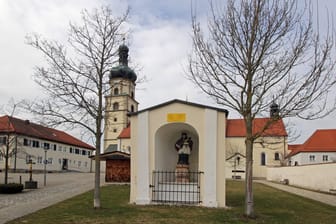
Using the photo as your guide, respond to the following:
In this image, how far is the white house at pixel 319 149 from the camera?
51.7 m

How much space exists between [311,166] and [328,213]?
16.3 meters

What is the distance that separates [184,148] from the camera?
17266 mm

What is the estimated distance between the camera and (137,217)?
1164 cm

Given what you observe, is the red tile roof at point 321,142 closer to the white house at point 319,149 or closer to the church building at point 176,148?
the white house at point 319,149

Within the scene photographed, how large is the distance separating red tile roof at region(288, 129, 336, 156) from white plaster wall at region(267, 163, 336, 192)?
1488 centimetres

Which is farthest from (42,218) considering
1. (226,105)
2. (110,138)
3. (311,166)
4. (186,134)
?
(110,138)

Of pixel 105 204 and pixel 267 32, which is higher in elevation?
pixel 267 32

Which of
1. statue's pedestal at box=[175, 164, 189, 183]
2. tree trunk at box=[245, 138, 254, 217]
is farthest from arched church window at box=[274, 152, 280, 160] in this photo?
tree trunk at box=[245, 138, 254, 217]

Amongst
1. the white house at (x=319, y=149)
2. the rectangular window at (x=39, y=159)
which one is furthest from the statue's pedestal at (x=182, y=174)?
the rectangular window at (x=39, y=159)

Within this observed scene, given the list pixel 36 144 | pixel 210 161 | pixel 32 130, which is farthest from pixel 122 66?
pixel 32 130

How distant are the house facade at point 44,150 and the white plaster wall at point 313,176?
28099 millimetres

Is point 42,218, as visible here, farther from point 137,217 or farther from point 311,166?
point 311,166

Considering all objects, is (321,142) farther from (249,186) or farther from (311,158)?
(249,186)

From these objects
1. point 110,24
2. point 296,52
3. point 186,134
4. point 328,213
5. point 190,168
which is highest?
point 110,24
